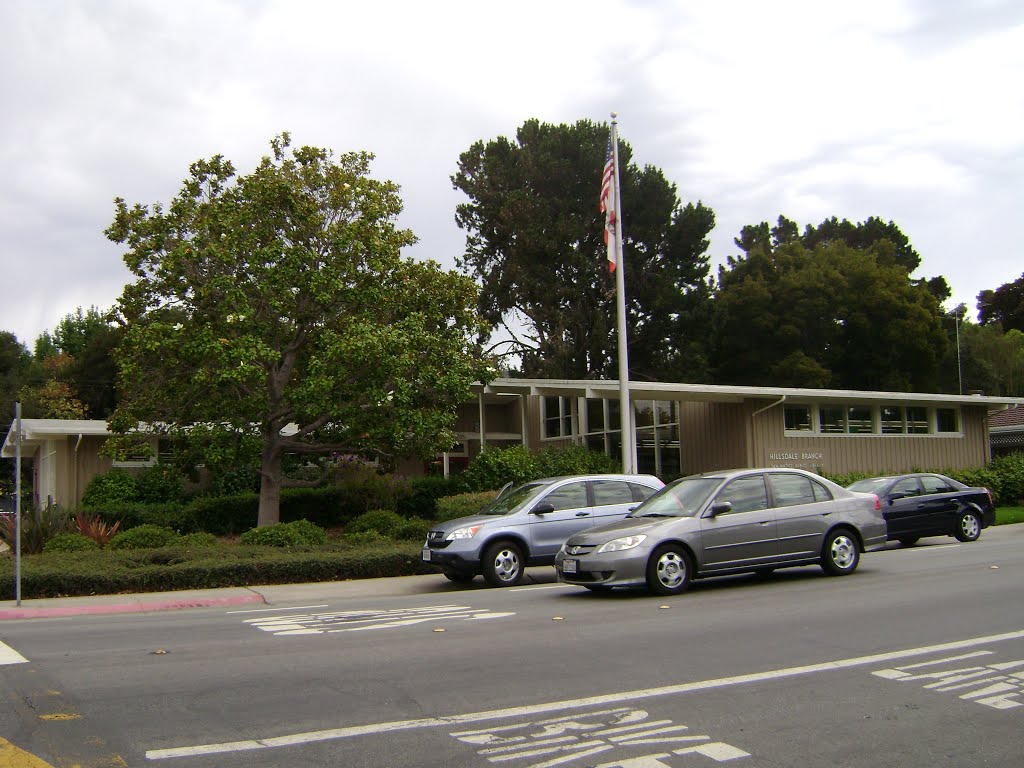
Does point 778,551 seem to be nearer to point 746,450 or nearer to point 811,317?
point 746,450

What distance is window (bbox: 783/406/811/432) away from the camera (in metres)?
26.2

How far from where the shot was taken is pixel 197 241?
66.9ft

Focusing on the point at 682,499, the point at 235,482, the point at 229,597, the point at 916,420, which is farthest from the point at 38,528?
the point at 916,420

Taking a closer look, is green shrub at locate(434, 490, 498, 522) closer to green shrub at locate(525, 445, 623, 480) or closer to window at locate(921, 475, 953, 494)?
green shrub at locate(525, 445, 623, 480)

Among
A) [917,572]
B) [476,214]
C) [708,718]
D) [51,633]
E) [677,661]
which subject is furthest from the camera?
[476,214]

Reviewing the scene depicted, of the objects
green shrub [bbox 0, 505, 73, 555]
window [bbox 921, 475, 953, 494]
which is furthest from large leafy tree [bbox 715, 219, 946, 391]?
green shrub [bbox 0, 505, 73, 555]

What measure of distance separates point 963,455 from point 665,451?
9.82 m

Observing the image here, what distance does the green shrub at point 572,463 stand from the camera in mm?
23531

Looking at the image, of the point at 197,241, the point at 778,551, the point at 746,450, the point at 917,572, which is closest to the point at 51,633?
the point at 778,551

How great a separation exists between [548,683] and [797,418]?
69.1 feet

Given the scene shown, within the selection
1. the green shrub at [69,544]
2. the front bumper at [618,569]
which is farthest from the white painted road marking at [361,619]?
the green shrub at [69,544]

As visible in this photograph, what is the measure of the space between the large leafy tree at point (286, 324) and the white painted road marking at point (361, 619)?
8.86m

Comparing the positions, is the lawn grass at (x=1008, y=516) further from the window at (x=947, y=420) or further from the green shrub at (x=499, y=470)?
the green shrub at (x=499, y=470)

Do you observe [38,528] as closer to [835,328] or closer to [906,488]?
[906,488]
